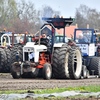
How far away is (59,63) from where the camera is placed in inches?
549

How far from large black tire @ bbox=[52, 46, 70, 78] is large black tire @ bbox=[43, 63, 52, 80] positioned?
41 centimetres

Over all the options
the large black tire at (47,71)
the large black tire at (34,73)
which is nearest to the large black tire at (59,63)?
the large black tire at (47,71)

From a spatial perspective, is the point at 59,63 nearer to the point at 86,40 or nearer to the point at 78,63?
the point at 78,63

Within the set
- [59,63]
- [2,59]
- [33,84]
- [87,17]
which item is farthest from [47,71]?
[87,17]

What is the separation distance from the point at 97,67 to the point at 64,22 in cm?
334

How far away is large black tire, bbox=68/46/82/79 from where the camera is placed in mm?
14336

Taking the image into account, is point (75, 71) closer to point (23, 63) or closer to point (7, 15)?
point (23, 63)

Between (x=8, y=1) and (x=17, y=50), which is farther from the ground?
(x=8, y=1)

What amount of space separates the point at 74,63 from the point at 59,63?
6.57 ft

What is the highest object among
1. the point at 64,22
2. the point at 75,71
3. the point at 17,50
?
the point at 64,22

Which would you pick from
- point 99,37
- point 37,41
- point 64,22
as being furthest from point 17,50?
point 99,37

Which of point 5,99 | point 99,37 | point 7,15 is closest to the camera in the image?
point 5,99

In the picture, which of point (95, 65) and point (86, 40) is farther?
point (86, 40)

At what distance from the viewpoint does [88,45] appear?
17.9 m
